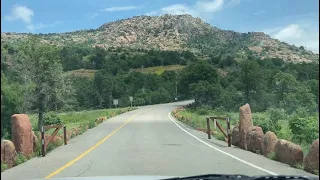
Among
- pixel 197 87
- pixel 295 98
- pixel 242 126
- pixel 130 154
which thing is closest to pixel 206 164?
pixel 130 154

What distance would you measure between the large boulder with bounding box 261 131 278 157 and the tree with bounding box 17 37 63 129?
32.3m

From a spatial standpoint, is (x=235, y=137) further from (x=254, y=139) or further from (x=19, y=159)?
(x=19, y=159)

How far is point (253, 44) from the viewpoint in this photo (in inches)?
6978

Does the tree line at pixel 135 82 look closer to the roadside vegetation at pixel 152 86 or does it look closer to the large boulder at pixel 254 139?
the roadside vegetation at pixel 152 86

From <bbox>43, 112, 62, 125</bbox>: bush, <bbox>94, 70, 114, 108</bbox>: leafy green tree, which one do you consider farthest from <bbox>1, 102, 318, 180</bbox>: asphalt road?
<bbox>94, 70, 114, 108</bbox>: leafy green tree

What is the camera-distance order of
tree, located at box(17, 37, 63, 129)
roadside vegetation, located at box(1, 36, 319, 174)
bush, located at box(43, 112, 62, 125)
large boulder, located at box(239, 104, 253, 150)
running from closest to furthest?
large boulder, located at box(239, 104, 253, 150) → roadside vegetation, located at box(1, 36, 319, 174) → tree, located at box(17, 37, 63, 129) → bush, located at box(43, 112, 62, 125)

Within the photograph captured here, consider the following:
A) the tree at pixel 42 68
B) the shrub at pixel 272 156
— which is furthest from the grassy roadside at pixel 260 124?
the tree at pixel 42 68

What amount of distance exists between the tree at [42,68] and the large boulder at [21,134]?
94.2 ft

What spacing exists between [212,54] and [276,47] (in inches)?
1031

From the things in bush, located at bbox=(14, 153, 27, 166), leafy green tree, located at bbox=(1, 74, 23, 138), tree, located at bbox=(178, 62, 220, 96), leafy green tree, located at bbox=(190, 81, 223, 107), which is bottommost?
bush, located at bbox=(14, 153, 27, 166)

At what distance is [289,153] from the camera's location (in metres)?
13.7

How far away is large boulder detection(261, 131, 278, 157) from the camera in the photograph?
16.0 metres

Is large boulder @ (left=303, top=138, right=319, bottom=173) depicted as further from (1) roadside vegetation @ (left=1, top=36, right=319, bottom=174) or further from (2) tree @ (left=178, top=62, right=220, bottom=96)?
(2) tree @ (left=178, top=62, right=220, bottom=96)

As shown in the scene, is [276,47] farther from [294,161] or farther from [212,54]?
[294,161]
